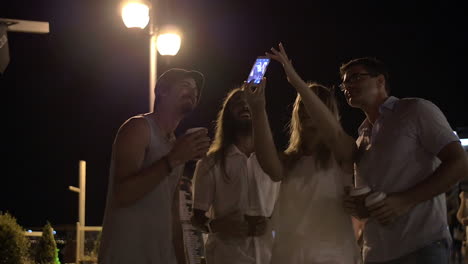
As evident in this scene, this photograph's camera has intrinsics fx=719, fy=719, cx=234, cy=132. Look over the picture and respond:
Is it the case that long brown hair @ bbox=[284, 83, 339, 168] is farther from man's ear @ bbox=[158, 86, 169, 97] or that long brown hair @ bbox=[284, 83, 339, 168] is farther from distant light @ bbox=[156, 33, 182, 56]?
distant light @ bbox=[156, 33, 182, 56]

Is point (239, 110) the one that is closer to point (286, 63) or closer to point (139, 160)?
point (286, 63)

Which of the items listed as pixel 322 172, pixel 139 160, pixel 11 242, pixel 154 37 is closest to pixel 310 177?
pixel 322 172

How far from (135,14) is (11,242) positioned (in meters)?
5.00

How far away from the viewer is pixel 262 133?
4.79m

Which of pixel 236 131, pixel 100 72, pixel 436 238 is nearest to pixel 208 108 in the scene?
pixel 100 72

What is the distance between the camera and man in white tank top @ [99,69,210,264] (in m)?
4.13

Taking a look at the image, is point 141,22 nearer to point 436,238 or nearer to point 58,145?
point 436,238

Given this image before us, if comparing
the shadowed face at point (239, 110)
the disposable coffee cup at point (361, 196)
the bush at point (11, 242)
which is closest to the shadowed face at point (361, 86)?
the disposable coffee cup at point (361, 196)

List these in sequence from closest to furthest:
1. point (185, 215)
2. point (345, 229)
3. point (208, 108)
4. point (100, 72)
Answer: point (345, 229)
point (185, 215)
point (208, 108)
point (100, 72)

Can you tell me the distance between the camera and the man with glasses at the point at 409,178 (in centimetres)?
397

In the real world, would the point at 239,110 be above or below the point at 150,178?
above

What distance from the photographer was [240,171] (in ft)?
19.9

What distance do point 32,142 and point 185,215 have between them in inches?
1648

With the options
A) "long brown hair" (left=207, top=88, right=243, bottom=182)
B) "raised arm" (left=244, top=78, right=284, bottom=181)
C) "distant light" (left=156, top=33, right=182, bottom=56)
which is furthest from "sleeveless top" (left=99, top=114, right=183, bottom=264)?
"distant light" (left=156, top=33, right=182, bottom=56)
